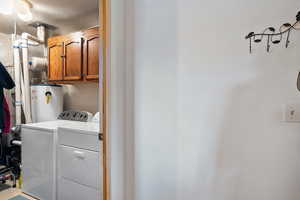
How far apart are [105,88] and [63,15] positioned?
75.7 inches

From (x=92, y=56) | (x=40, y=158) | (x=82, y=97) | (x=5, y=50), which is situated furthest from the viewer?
(x=5, y=50)

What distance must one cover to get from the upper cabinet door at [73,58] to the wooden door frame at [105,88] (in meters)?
1.23

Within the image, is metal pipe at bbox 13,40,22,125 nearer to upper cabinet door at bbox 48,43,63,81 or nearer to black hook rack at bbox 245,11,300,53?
upper cabinet door at bbox 48,43,63,81

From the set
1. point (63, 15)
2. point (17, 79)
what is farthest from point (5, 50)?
point (63, 15)

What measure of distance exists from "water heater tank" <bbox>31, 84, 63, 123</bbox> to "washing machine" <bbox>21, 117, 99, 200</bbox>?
481 mm

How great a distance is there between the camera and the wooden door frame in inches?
43.0

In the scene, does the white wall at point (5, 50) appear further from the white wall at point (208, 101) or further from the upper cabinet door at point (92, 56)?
the white wall at point (208, 101)

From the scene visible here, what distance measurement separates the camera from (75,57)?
2.24 metres

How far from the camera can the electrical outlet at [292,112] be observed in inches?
36.2

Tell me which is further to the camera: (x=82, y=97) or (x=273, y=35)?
(x=82, y=97)

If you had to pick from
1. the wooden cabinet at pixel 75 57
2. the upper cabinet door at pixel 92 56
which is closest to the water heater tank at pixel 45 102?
the wooden cabinet at pixel 75 57

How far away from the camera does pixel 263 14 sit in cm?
96

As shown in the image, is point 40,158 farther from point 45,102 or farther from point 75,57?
point 75,57

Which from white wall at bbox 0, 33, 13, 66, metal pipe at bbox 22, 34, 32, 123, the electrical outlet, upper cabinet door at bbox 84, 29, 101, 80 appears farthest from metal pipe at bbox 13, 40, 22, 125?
the electrical outlet
